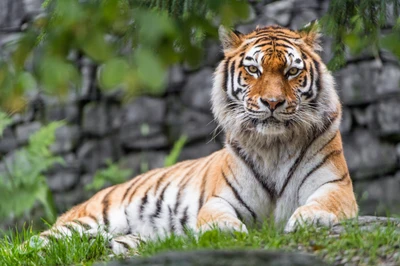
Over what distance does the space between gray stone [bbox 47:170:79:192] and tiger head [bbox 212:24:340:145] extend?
439 cm

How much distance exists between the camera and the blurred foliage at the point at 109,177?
27.1 feet

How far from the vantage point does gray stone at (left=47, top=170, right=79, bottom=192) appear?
8.66m

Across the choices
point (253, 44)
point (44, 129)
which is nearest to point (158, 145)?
point (44, 129)

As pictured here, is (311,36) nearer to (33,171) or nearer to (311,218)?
(311,218)

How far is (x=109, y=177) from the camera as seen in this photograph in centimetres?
829

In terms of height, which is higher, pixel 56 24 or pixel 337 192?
pixel 56 24

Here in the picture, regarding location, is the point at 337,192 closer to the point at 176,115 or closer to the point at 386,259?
the point at 386,259

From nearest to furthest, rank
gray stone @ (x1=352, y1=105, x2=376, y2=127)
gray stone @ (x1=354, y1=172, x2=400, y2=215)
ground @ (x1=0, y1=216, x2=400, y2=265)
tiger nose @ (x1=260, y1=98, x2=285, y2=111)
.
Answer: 1. ground @ (x1=0, y1=216, x2=400, y2=265)
2. tiger nose @ (x1=260, y1=98, x2=285, y2=111)
3. gray stone @ (x1=354, y1=172, x2=400, y2=215)
4. gray stone @ (x1=352, y1=105, x2=376, y2=127)

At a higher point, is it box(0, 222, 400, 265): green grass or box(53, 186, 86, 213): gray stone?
box(0, 222, 400, 265): green grass

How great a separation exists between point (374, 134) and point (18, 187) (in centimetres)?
419

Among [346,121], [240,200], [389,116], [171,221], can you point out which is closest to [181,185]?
[171,221]

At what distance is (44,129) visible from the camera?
7.96 meters

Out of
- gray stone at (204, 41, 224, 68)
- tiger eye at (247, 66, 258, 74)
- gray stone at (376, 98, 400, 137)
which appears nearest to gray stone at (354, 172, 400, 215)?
gray stone at (376, 98, 400, 137)

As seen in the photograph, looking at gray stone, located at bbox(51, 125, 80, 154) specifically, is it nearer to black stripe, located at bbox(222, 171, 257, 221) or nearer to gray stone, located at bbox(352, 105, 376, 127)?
gray stone, located at bbox(352, 105, 376, 127)
